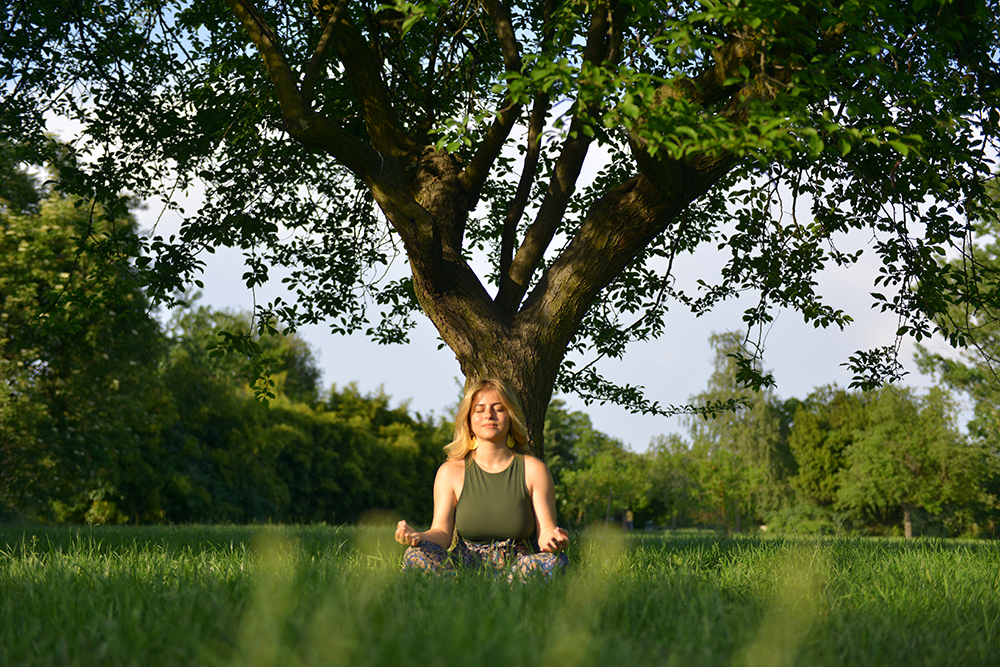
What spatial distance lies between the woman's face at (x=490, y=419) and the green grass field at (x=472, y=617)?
990mm

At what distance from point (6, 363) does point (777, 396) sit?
1403 inches

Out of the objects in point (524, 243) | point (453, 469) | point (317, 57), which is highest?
point (317, 57)

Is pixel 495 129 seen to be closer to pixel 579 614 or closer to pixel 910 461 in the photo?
pixel 579 614

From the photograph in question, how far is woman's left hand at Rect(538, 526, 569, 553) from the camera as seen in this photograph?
168 inches

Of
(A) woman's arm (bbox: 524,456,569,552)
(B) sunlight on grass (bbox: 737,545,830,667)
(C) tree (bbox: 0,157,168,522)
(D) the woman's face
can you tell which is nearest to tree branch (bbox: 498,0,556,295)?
(D) the woman's face

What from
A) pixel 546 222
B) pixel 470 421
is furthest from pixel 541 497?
pixel 546 222

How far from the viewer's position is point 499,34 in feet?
22.4

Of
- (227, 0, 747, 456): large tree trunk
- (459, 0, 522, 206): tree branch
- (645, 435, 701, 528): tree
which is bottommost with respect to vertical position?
(645, 435, 701, 528): tree

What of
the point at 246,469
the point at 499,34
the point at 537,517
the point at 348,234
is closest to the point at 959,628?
the point at 537,517

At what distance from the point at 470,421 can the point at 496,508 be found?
630mm

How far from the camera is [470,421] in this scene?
502 cm

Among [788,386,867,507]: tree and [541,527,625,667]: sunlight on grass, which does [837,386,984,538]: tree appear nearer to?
[788,386,867,507]: tree

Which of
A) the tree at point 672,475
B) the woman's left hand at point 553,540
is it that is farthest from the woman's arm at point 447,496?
the tree at point 672,475

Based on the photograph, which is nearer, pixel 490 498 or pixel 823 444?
pixel 490 498
